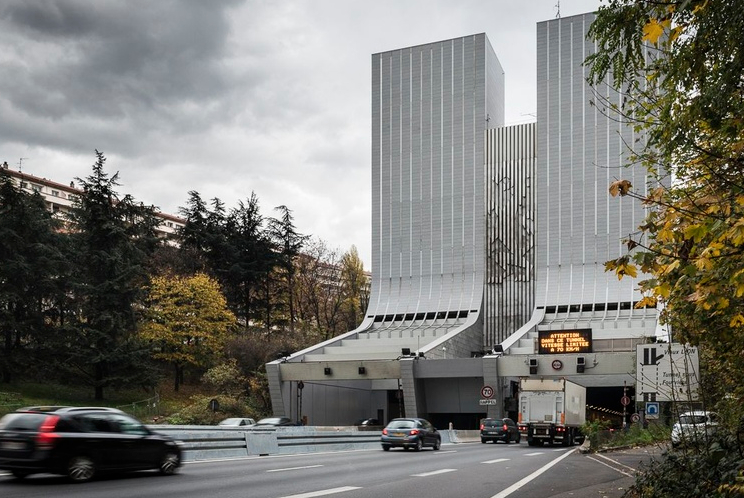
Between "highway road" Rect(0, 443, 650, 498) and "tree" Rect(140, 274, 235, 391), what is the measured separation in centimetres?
4999

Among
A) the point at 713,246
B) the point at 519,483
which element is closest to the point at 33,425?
the point at 519,483

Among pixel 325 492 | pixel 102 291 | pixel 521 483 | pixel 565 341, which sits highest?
pixel 102 291

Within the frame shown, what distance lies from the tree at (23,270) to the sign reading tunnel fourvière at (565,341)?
36.6 metres

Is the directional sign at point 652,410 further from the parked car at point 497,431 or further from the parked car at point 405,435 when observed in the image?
the parked car at point 497,431

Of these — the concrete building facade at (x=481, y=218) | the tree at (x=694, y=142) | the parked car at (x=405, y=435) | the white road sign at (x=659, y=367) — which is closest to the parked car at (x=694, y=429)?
the tree at (x=694, y=142)

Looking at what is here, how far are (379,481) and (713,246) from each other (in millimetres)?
12447

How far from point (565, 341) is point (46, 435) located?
50977 millimetres

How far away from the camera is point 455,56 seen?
92125 millimetres

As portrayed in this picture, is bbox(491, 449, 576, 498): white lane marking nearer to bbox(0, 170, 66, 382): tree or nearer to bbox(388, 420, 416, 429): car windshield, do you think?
bbox(388, 420, 416, 429): car windshield

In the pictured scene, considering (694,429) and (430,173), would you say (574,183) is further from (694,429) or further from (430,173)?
(694,429)

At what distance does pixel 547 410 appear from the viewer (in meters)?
43.8

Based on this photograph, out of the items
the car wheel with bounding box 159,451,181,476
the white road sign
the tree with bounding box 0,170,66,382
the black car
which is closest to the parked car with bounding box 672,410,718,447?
the white road sign

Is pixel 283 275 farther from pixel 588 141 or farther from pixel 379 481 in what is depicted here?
pixel 379 481

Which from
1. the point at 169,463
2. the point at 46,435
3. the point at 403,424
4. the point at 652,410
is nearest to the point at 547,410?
the point at 403,424
